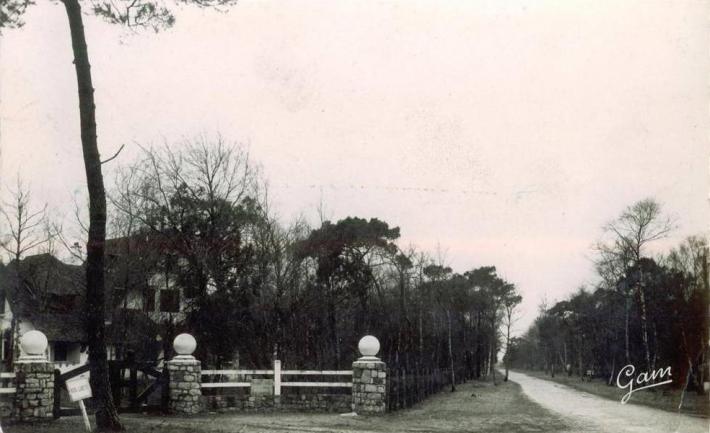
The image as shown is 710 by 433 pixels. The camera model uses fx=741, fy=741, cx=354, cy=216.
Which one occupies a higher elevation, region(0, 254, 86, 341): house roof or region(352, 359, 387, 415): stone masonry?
region(0, 254, 86, 341): house roof

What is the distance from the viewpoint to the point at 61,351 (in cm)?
4109

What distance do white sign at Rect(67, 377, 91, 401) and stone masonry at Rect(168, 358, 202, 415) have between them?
4147 millimetres

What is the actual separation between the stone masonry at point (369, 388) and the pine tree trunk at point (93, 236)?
19.4 ft

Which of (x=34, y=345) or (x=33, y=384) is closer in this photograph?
(x=33, y=384)

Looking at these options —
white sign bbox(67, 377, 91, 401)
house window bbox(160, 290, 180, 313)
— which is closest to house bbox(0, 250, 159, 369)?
house window bbox(160, 290, 180, 313)

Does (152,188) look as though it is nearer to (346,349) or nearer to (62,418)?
(346,349)

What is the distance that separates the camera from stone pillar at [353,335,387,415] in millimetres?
16250

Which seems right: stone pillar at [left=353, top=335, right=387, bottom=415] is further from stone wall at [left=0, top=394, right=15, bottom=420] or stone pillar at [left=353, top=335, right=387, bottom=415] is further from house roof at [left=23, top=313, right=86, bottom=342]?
house roof at [left=23, top=313, right=86, bottom=342]

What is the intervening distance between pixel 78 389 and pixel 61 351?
32.6 meters

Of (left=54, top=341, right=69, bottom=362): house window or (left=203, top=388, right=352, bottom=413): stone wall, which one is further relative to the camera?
(left=54, top=341, right=69, bottom=362): house window

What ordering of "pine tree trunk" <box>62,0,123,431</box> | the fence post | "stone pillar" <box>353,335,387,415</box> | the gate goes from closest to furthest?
"pine tree trunk" <box>62,0,123,431</box> < the gate < "stone pillar" <box>353,335,387,415</box> < the fence post

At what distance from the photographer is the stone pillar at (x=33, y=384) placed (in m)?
13.1
